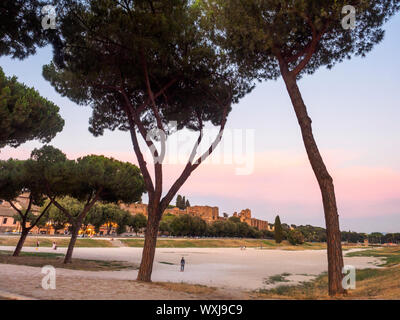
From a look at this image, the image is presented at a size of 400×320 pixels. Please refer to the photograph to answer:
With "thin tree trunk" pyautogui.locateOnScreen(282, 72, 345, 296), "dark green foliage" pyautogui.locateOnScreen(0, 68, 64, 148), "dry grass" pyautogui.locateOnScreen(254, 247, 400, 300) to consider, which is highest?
"dark green foliage" pyautogui.locateOnScreen(0, 68, 64, 148)

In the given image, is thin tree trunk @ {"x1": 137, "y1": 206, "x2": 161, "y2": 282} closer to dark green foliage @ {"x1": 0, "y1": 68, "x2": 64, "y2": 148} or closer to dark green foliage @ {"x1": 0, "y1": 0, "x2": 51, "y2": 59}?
dark green foliage @ {"x1": 0, "y1": 0, "x2": 51, "y2": 59}

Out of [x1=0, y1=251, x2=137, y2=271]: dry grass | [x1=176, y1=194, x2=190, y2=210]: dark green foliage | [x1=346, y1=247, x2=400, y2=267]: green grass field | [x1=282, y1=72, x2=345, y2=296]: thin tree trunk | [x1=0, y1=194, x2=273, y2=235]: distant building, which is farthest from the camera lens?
[x1=176, y1=194, x2=190, y2=210]: dark green foliage

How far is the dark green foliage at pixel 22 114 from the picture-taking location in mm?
11672

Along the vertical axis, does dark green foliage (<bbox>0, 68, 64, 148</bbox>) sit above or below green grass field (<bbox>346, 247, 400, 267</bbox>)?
above

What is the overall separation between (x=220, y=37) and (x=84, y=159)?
12431mm

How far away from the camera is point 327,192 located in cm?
739

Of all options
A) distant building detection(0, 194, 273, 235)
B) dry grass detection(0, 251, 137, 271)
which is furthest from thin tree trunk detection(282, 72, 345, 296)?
distant building detection(0, 194, 273, 235)

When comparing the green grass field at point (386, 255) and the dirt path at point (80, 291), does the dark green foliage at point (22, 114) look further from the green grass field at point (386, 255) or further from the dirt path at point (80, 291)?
the green grass field at point (386, 255)

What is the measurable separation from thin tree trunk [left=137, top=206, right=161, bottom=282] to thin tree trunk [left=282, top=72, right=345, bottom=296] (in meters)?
4.97

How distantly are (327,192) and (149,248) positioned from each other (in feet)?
18.0

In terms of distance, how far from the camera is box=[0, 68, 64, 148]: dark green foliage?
1167 cm

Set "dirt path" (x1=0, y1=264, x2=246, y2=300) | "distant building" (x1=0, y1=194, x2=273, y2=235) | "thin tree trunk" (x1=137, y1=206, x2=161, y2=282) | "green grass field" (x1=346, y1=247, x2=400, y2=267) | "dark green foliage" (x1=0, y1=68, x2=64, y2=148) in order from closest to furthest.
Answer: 1. "dirt path" (x1=0, y1=264, x2=246, y2=300)
2. "thin tree trunk" (x1=137, y1=206, x2=161, y2=282)
3. "dark green foliage" (x1=0, y1=68, x2=64, y2=148)
4. "green grass field" (x1=346, y1=247, x2=400, y2=267)
5. "distant building" (x1=0, y1=194, x2=273, y2=235)

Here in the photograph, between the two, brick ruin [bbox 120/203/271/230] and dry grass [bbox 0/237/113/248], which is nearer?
dry grass [bbox 0/237/113/248]
